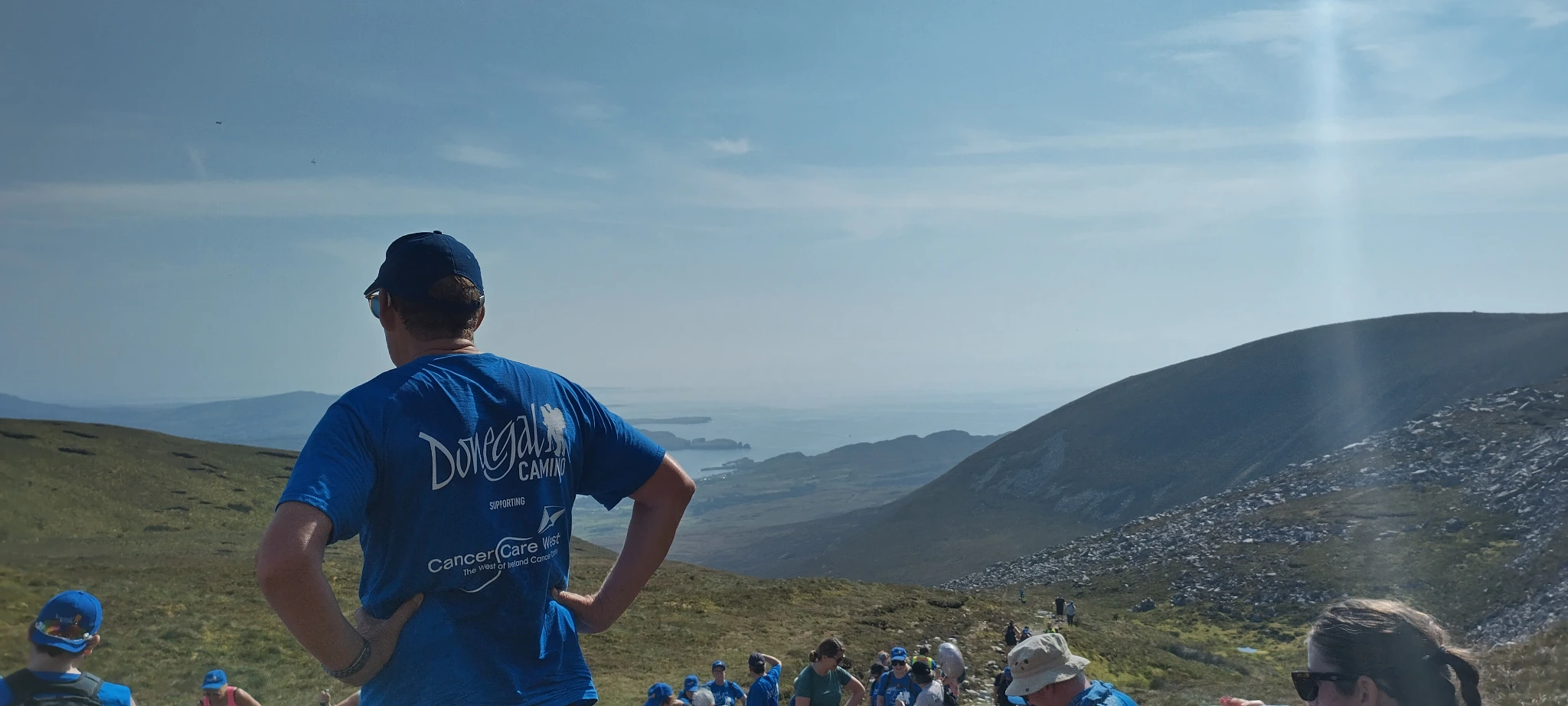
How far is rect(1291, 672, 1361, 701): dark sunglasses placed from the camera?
3.54 meters

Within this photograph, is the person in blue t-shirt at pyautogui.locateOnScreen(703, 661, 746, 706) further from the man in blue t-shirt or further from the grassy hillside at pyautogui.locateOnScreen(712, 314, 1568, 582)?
the grassy hillside at pyautogui.locateOnScreen(712, 314, 1568, 582)

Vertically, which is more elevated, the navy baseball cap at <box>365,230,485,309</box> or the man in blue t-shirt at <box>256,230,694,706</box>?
the navy baseball cap at <box>365,230,485,309</box>

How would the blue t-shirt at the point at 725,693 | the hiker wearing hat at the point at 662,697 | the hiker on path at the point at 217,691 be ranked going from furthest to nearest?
the blue t-shirt at the point at 725,693 < the hiker wearing hat at the point at 662,697 < the hiker on path at the point at 217,691

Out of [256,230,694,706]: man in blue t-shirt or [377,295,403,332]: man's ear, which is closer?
[256,230,694,706]: man in blue t-shirt

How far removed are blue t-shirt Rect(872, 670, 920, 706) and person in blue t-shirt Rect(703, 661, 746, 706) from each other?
2364mm

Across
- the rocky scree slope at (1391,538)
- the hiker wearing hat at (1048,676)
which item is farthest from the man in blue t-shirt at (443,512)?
the rocky scree slope at (1391,538)

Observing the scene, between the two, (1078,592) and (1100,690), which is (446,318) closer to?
(1100,690)

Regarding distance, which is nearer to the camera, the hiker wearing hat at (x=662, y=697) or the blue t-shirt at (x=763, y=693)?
the hiker wearing hat at (x=662, y=697)

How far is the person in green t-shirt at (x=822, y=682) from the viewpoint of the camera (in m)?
12.8

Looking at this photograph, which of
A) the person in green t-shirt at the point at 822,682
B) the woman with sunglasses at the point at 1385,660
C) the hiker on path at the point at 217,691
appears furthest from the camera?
the person in green t-shirt at the point at 822,682

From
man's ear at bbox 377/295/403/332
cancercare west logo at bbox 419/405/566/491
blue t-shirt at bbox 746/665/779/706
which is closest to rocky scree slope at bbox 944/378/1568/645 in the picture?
blue t-shirt at bbox 746/665/779/706

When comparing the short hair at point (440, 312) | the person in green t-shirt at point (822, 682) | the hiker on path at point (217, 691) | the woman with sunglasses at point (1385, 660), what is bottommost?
the person in green t-shirt at point (822, 682)

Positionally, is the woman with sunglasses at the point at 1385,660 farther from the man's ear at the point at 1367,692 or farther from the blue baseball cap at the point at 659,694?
the blue baseball cap at the point at 659,694

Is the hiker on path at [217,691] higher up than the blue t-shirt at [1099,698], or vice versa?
the blue t-shirt at [1099,698]
